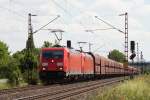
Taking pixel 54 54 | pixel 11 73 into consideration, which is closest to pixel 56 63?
pixel 54 54

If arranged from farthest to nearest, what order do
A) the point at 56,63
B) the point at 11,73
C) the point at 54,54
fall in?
the point at 11,73, the point at 54,54, the point at 56,63

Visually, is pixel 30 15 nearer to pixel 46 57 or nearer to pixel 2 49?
pixel 46 57

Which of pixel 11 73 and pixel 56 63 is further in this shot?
pixel 11 73

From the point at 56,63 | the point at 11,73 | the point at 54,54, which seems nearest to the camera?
the point at 56,63

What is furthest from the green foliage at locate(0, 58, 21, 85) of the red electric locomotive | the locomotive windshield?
the locomotive windshield

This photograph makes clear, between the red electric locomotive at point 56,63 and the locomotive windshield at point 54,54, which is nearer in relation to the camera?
the red electric locomotive at point 56,63

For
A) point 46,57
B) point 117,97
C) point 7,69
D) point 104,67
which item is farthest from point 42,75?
point 104,67

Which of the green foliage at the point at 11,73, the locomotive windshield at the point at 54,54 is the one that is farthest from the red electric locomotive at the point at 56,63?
the green foliage at the point at 11,73

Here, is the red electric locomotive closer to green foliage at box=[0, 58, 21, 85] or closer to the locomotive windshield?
the locomotive windshield

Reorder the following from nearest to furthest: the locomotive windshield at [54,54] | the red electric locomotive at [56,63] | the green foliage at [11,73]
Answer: the red electric locomotive at [56,63] < the locomotive windshield at [54,54] < the green foliage at [11,73]

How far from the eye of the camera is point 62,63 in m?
42.4

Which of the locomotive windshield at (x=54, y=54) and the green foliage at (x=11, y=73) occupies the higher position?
the locomotive windshield at (x=54, y=54)

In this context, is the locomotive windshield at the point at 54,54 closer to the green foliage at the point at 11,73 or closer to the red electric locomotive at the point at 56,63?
the red electric locomotive at the point at 56,63

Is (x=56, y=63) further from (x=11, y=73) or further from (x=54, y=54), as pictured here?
(x=11, y=73)
